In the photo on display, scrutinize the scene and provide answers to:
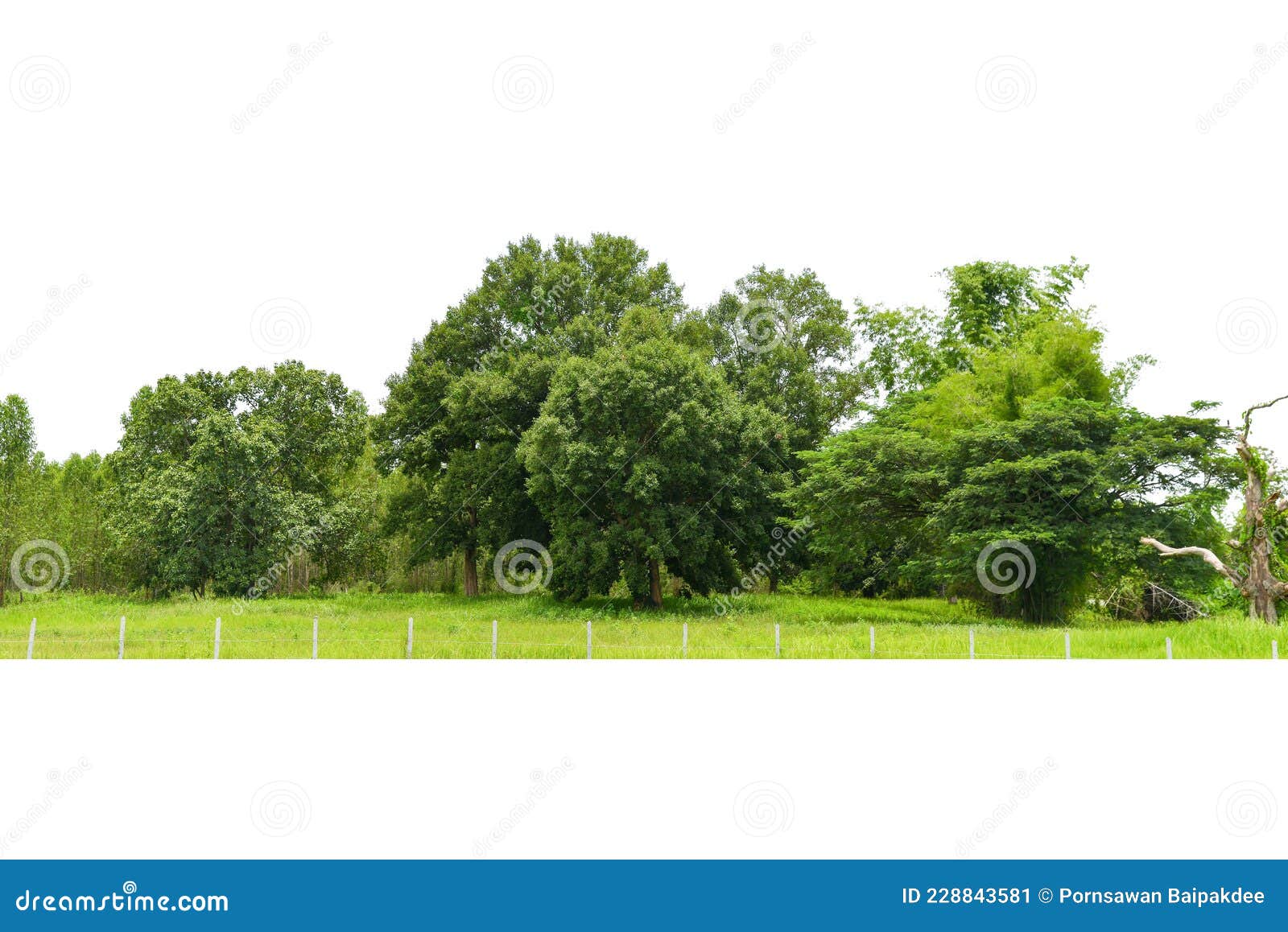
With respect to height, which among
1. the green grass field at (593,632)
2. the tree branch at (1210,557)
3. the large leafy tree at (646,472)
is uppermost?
the large leafy tree at (646,472)

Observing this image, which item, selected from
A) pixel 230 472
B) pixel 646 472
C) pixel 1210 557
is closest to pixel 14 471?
pixel 230 472

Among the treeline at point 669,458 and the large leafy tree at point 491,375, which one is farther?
the large leafy tree at point 491,375

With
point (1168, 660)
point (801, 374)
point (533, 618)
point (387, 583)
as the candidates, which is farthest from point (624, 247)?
point (1168, 660)

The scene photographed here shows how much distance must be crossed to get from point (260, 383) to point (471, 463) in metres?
13.7

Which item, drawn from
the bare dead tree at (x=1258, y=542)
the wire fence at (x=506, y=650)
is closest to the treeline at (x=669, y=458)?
the bare dead tree at (x=1258, y=542)

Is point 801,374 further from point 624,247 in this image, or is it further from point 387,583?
point 387,583

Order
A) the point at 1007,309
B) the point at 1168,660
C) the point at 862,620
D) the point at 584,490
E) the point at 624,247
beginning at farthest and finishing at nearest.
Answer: the point at 624,247
the point at 1007,309
the point at 584,490
the point at 862,620
the point at 1168,660

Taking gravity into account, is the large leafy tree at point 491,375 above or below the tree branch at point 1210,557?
above

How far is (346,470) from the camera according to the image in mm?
50250

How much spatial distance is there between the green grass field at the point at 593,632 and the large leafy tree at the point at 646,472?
1.81 m

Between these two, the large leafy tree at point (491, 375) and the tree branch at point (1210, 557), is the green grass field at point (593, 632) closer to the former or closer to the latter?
the tree branch at point (1210, 557)

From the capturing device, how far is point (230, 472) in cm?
4012

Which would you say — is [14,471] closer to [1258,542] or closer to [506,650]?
[506,650]

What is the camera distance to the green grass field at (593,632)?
61.8ft
